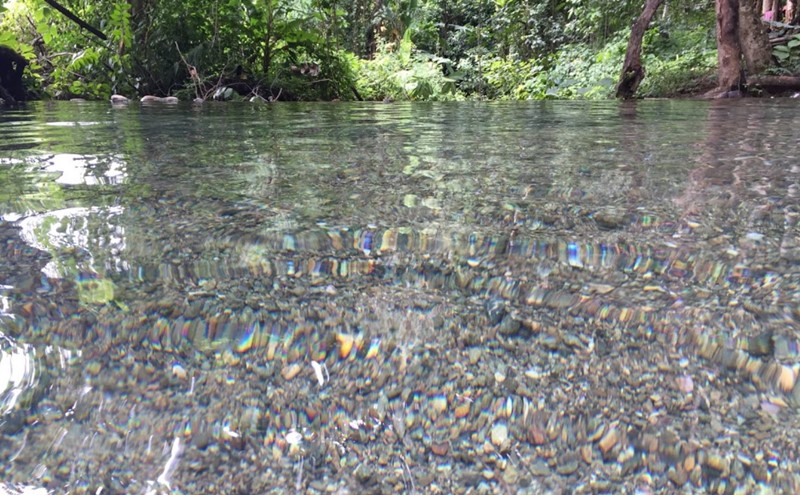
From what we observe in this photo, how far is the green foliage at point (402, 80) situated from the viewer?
31.6ft

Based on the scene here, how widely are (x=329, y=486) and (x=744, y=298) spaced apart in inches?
21.2

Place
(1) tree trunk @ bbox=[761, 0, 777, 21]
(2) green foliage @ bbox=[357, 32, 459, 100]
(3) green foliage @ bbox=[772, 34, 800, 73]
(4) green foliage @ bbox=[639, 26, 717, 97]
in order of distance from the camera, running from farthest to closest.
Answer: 1. (1) tree trunk @ bbox=[761, 0, 777, 21]
2. (2) green foliage @ bbox=[357, 32, 459, 100]
3. (4) green foliage @ bbox=[639, 26, 717, 97]
4. (3) green foliage @ bbox=[772, 34, 800, 73]

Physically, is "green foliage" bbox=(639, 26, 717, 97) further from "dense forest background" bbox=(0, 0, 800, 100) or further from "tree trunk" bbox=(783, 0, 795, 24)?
"tree trunk" bbox=(783, 0, 795, 24)

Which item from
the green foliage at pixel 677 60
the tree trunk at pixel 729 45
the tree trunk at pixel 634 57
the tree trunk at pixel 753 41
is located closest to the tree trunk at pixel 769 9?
the green foliage at pixel 677 60

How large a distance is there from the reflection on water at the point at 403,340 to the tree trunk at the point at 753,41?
8.77m

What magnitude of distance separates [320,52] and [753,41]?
660 centimetres

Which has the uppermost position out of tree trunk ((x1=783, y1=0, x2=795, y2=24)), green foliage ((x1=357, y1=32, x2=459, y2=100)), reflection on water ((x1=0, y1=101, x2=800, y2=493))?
tree trunk ((x1=783, y1=0, x2=795, y2=24))

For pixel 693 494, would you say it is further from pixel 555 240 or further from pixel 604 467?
pixel 555 240

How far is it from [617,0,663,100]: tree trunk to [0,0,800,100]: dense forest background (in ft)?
4.42

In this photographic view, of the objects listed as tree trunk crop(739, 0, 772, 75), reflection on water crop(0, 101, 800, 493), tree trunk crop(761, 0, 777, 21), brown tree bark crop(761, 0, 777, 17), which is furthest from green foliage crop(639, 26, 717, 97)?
reflection on water crop(0, 101, 800, 493)

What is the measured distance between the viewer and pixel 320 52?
8.16 meters

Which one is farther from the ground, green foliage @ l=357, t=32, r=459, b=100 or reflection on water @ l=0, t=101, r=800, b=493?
green foliage @ l=357, t=32, r=459, b=100

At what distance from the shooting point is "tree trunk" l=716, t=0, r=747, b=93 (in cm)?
711

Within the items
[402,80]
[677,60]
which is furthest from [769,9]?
[402,80]
